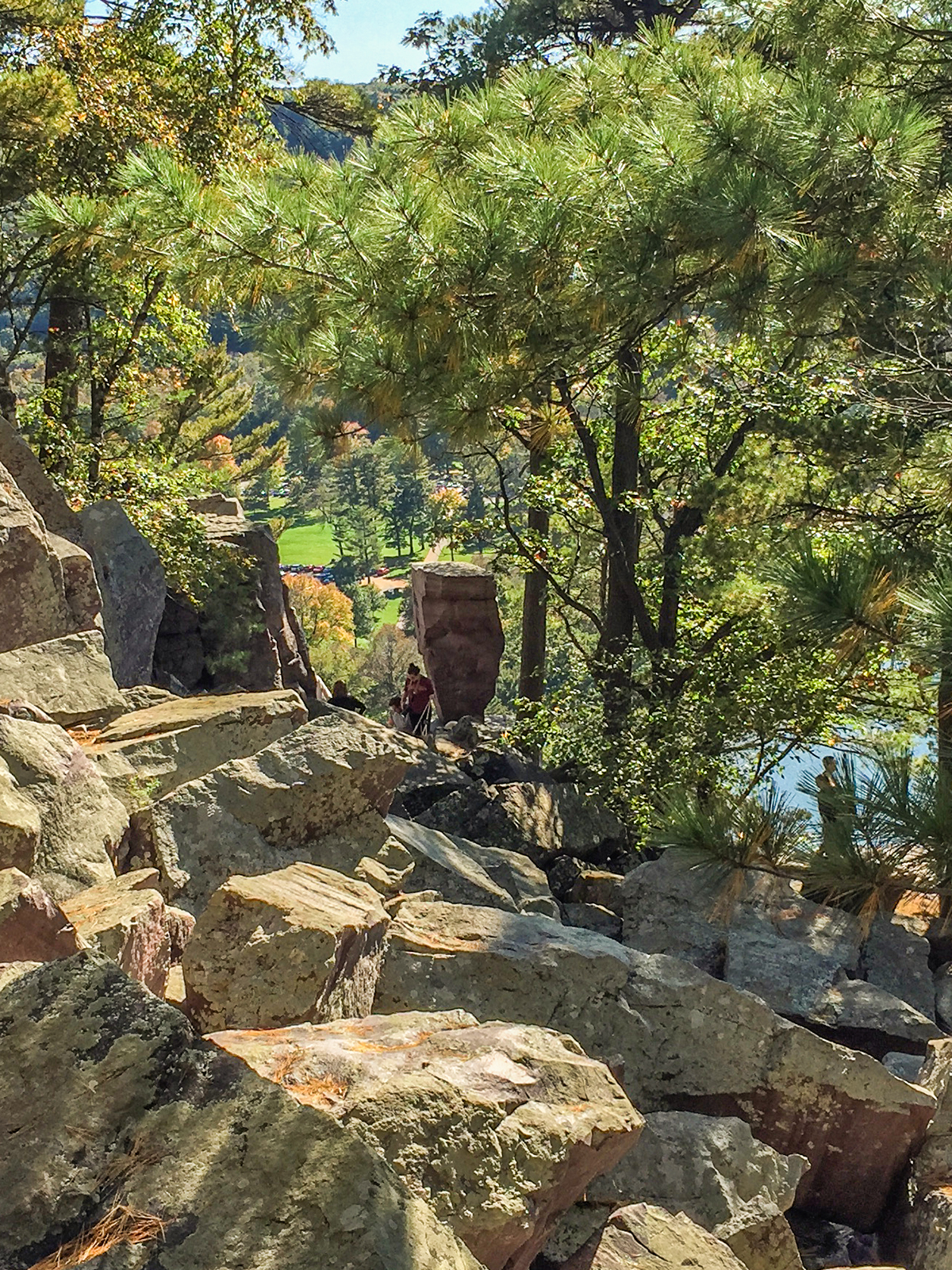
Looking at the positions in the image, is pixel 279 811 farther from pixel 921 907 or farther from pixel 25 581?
pixel 921 907

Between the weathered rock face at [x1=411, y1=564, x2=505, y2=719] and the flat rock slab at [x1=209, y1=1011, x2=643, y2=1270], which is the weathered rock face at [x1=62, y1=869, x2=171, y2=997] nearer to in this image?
the flat rock slab at [x1=209, y1=1011, x2=643, y2=1270]

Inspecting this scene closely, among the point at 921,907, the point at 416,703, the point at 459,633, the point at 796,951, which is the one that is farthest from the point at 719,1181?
the point at 459,633

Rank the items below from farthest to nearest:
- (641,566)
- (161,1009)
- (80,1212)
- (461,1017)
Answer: (641,566), (461,1017), (161,1009), (80,1212)

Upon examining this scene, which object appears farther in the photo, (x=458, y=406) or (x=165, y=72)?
(x=165, y=72)

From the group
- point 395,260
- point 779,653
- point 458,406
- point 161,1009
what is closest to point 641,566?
point 779,653

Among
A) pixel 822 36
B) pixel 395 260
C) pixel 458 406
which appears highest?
pixel 822 36

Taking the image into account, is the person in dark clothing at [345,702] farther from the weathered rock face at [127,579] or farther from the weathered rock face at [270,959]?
the weathered rock face at [270,959]

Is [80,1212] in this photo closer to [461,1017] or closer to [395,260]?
[461,1017]

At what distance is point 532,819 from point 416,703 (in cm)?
628

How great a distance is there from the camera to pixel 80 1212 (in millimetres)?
2492

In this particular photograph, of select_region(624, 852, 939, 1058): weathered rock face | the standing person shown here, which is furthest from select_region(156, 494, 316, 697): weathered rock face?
select_region(624, 852, 939, 1058): weathered rock face

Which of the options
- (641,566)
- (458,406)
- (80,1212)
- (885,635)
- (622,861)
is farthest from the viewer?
(641,566)

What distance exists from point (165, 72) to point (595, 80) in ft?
23.8

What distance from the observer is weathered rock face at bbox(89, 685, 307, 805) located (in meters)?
6.55
